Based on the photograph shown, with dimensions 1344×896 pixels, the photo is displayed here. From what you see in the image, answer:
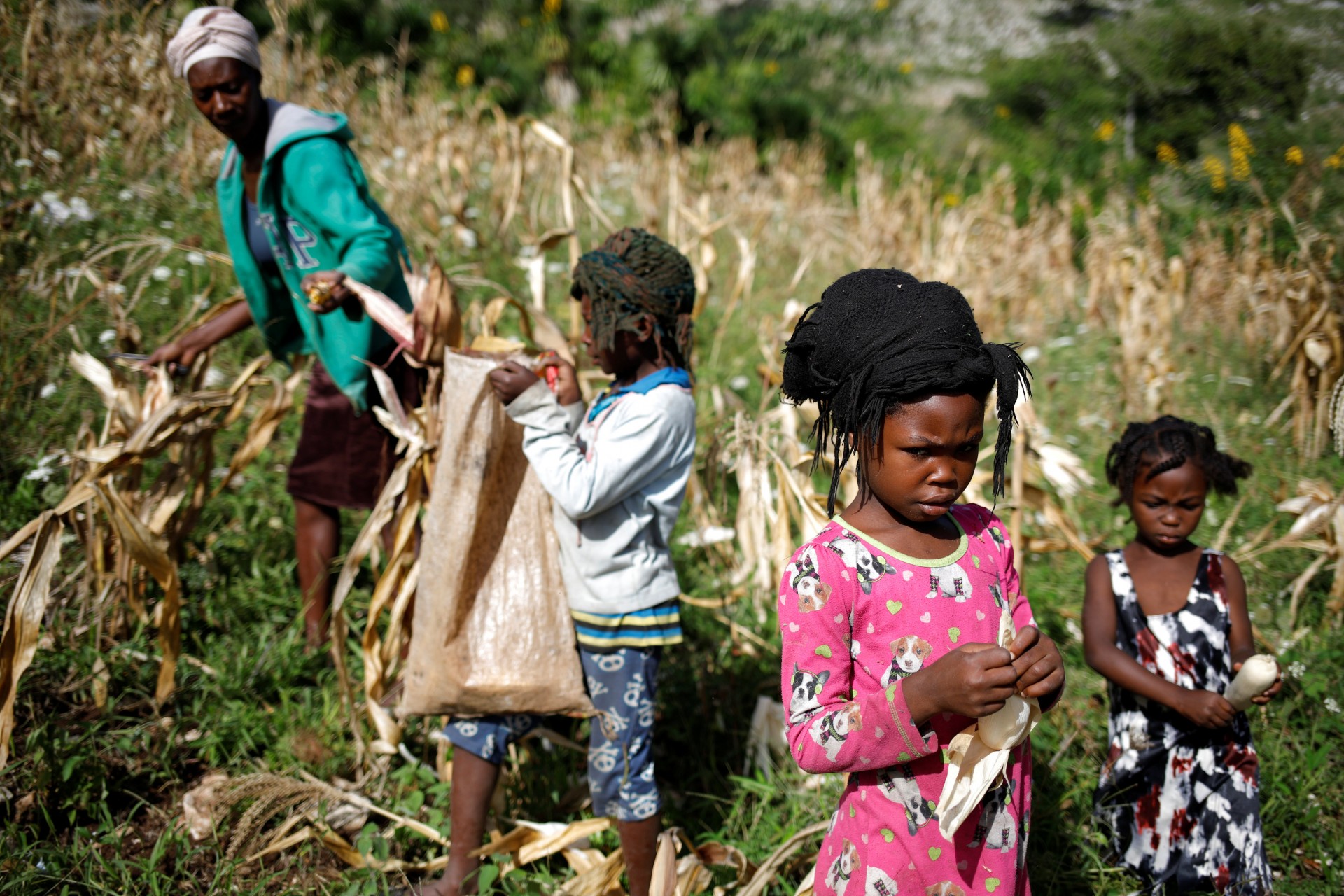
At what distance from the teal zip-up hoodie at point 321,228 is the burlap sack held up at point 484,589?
2.18 feet

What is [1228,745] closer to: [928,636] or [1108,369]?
[928,636]

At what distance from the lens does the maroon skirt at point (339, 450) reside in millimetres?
2699

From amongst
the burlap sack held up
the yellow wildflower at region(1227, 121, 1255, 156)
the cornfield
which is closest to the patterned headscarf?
the burlap sack held up

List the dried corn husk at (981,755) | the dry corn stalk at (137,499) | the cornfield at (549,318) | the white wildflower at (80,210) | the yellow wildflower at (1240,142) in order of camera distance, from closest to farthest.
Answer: the dried corn husk at (981,755), the dry corn stalk at (137,499), the cornfield at (549,318), the white wildflower at (80,210), the yellow wildflower at (1240,142)

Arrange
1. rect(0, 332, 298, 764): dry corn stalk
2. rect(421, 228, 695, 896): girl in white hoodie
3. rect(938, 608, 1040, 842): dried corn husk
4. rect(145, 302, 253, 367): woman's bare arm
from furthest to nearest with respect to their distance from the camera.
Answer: rect(145, 302, 253, 367): woman's bare arm, rect(0, 332, 298, 764): dry corn stalk, rect(421, 228, 695, 896): girl in white hoodie, rect(938, 608, 1040, 842): dried corn husk

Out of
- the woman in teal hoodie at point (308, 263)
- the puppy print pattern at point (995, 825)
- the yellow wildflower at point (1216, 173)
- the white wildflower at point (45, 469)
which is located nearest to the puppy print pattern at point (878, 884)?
the puppy print pattern at point (995, 825)

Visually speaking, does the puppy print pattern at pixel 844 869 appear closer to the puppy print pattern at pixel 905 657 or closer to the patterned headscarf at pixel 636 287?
the puppy print pattern at pixel 905 657

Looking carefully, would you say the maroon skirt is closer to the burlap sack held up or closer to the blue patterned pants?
the burlap sack held up

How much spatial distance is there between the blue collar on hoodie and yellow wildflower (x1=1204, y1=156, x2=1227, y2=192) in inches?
214

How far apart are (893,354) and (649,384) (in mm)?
712

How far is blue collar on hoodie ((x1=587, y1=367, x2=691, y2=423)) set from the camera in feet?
6.07

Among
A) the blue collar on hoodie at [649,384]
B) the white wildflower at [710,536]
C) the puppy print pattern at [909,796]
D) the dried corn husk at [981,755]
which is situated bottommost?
the puppy print pattern at [909,796]

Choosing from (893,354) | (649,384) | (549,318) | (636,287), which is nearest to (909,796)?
(893,354)

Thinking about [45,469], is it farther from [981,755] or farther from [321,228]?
[981,755]
